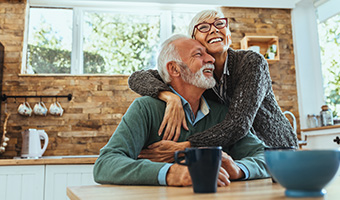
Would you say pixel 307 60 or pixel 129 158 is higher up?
pixel 307 60

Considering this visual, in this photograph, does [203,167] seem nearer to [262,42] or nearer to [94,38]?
[94,38]

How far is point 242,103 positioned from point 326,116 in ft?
8.37

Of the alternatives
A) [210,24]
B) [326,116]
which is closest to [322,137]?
[326,116]

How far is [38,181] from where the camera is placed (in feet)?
8.39

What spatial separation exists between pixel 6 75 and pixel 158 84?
2544mm

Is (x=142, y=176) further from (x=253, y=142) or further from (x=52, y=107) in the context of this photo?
(x=52, y=107)

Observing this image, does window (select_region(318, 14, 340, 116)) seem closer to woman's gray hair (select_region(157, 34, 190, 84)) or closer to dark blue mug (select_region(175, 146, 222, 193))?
woman's gray hair (select_region(157, 34, 190, 84))

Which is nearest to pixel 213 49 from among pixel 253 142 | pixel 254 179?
pixel 253 142

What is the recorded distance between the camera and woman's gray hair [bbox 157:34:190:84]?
58.5 inches

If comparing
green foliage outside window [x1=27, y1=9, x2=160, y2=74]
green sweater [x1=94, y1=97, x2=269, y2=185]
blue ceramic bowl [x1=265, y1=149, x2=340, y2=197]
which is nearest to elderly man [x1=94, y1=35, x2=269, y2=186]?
green sweater [x1=94, y1=97, x2=269, y2=185]

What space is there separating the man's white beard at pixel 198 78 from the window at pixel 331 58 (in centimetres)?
270

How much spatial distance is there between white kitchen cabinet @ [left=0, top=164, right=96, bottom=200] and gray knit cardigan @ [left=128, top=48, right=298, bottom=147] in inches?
54.0

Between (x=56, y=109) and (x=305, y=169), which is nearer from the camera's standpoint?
(x=305, y=169)

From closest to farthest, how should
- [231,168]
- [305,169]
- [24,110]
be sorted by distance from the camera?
1. [305,169]
2. [231,168]
3. [24,110]
